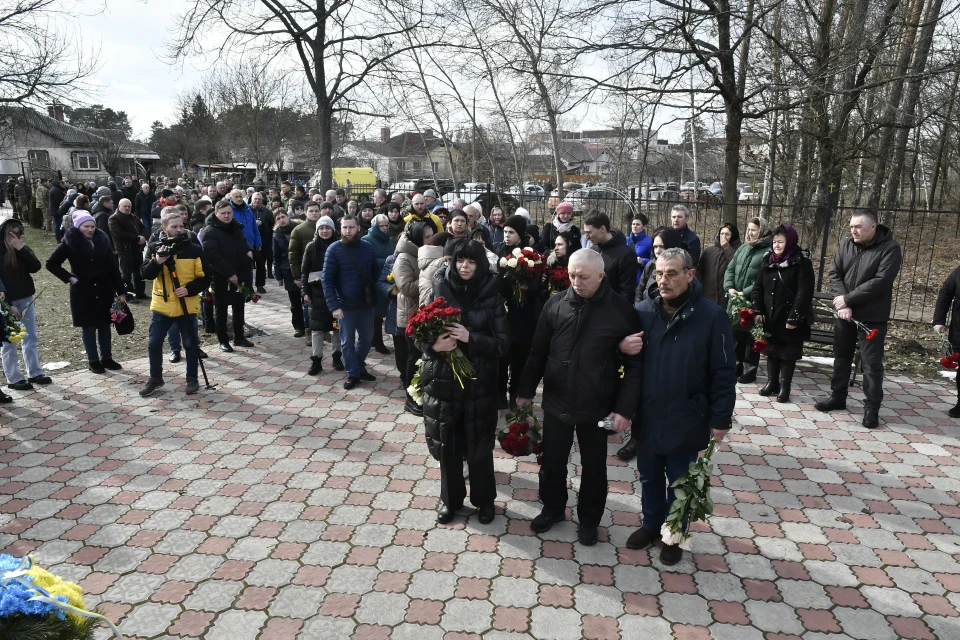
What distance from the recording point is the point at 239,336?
8.59 metres

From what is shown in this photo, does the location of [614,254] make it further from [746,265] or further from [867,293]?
[867,293]

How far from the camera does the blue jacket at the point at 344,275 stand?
6668 mm

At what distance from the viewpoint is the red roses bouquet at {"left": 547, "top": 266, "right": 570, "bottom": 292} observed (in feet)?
17.7

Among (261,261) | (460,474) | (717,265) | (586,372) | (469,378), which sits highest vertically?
(717,265)

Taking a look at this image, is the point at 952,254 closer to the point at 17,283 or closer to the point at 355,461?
the point at 355,461

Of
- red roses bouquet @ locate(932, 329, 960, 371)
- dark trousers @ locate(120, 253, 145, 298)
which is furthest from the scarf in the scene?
dark trousers @ locate(120, 253, 145, 298)

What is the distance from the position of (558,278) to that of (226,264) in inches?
186

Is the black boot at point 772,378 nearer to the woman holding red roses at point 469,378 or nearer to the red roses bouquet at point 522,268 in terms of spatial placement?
the red roses bouquet at point 522,268

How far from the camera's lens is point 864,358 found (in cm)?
589

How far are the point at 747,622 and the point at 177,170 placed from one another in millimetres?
51183

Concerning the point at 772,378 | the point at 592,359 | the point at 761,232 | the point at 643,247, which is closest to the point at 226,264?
the point at 643,247

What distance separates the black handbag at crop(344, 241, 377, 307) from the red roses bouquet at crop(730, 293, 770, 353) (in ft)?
12.4

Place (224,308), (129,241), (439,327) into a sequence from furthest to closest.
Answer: (129,241)
(224,308)
(439,327)

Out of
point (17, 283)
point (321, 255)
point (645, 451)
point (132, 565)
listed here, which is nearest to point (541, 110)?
point (321, 255)
